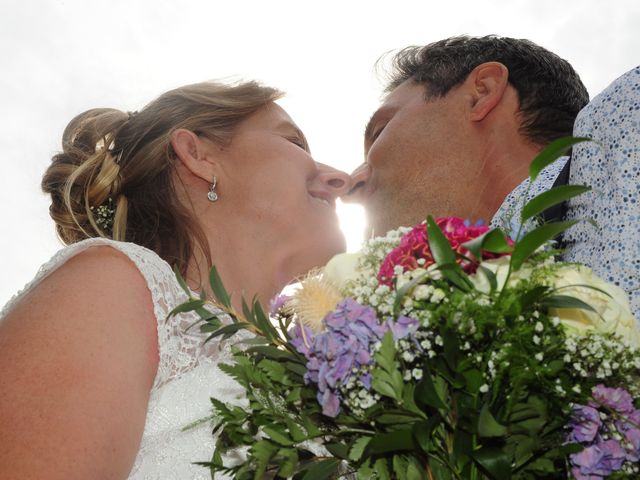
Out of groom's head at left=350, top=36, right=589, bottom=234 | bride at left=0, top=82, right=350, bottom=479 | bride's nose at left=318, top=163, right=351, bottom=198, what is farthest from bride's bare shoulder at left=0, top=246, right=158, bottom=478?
groom's head at left=350, top=36, right=589, bottom=234

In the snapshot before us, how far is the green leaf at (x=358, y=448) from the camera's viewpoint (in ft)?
5.19

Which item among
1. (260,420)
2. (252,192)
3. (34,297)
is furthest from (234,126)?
(260,420)

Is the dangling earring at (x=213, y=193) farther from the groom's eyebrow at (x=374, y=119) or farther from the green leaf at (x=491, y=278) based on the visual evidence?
the green leaf at (x=491, y=278)

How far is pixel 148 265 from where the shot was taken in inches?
106

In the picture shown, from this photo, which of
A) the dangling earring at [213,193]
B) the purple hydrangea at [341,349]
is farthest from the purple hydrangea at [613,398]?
the dangling earring at [213,193]

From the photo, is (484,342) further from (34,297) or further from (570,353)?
(34,297)

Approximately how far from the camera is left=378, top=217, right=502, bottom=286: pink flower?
170 cm

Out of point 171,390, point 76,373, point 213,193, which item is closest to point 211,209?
point 213,193

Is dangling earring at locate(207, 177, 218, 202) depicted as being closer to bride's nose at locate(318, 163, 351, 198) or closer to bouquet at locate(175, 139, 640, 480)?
bride's nose at locate(318, 163, 351, 198)

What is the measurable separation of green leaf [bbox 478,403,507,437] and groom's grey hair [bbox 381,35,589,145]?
356 cm

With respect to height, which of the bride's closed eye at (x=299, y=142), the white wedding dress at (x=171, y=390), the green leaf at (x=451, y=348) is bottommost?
the white wedding dress at (x=171, y=390)

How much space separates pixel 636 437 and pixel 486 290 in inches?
18.1

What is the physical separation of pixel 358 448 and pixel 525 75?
3.95 m

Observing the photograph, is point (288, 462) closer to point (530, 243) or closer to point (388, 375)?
point (388, 375)
